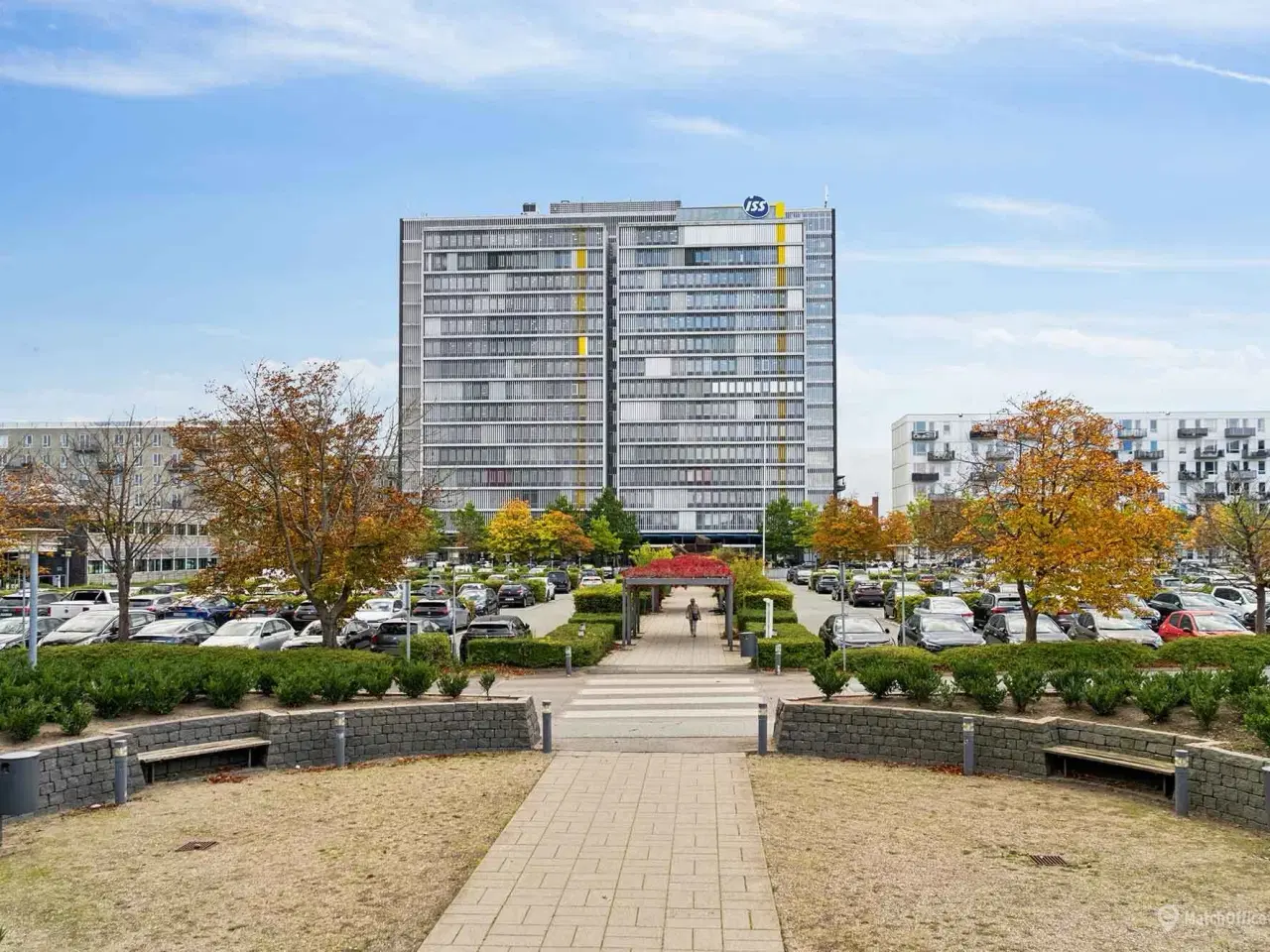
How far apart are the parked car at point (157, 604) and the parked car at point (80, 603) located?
3.17 ft

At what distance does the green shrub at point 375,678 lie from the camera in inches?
635

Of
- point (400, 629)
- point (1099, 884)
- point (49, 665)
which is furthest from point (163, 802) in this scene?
point (400, 629)

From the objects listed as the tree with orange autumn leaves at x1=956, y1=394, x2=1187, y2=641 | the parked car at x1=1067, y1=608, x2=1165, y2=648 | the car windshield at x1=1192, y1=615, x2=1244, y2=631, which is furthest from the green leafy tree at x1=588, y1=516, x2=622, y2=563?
the tree with orange autumn leaves at x1=956, y1=394, x2=1187, y2=641

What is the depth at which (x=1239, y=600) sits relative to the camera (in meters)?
46.6

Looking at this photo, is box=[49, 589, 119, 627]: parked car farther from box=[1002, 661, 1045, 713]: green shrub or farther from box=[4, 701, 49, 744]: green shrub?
box=[1002, 661, 1045, 713]: green shrub

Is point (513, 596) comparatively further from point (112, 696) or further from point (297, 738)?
point (112, 696)

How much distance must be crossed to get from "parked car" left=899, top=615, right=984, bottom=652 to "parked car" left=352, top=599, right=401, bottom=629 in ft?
56.1

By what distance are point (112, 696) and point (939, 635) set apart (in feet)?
66.9

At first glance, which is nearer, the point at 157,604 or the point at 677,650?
the point at 677,650

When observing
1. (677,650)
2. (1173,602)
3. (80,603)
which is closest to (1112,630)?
(677,650)

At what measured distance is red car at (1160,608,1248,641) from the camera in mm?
28656

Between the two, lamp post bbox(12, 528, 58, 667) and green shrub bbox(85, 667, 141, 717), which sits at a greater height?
lamp post bbox(12, 528, 58, 667)

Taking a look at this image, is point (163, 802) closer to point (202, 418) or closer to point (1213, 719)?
point (1213, 719)

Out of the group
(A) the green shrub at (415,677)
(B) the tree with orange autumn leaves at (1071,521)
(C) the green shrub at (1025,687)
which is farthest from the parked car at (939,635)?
(A) the green shrub at (415,677)
